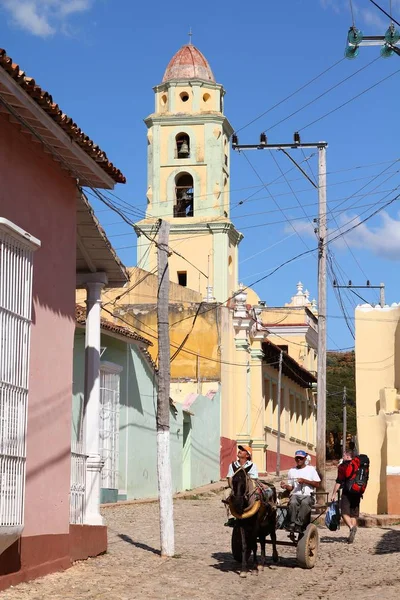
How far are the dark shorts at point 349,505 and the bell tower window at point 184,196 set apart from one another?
30.2 metres

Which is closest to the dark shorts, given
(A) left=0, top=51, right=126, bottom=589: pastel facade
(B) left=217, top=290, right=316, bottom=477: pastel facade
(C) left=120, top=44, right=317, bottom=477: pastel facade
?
(A) left=0, top=51, right=126, bottom=589: pastel facade

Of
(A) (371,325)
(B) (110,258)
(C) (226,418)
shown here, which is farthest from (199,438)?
(B) (110,258)

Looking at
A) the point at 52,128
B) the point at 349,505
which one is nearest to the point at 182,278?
the point at 349,505

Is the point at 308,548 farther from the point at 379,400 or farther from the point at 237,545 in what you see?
the point at 379,400

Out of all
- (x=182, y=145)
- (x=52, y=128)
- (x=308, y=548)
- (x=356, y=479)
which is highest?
(x=182, y=145)

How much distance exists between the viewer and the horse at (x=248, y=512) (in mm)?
13172

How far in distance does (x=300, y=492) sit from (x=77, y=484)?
2852 millimetres

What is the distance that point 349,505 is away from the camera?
18203mm

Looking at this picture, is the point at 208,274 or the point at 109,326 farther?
the point at 208,274

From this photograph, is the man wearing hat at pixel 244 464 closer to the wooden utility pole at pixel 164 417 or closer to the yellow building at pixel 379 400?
the wooden utility pole at pixel 164 417

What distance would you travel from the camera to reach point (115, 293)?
37.7 meters

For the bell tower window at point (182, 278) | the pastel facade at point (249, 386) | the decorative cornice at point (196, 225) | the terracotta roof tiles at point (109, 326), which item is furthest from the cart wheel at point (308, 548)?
the bell tower window at point (182, 278)

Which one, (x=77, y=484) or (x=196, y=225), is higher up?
(x=196, y=225)

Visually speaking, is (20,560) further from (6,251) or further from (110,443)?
(110,443)
